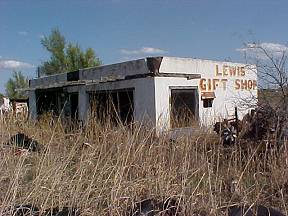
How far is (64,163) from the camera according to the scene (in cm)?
445

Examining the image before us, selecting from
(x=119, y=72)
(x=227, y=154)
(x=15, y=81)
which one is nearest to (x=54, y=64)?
(x=15, y=81)

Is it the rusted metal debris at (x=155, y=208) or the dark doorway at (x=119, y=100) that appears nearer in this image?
the rusted metal debris at (x=155, y=208)

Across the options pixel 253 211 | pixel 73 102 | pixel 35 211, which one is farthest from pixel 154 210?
pixel 73 102

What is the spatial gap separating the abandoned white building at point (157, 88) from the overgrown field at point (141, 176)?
5.87 m

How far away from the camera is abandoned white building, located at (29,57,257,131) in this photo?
13.0 m

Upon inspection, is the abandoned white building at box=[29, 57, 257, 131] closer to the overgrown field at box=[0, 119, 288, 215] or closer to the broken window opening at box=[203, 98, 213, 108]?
the broken window opening at box=[203, 98, 213, 108]

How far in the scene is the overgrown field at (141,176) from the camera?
3.66 meters

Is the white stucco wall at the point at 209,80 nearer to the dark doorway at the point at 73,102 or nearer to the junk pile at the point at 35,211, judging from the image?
the dark doorway at the point at 73,102

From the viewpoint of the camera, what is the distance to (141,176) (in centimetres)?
433

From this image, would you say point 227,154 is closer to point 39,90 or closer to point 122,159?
point 122,159

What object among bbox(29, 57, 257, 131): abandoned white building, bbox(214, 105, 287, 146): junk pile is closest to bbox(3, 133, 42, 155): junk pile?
bbox(214, 105, 287, 146): junk pile

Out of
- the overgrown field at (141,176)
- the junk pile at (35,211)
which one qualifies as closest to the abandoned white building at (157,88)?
the overgrown field at (141,176)

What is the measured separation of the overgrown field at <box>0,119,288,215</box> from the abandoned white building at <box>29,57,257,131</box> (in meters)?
5.87

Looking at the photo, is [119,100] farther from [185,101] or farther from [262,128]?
[262,128]
